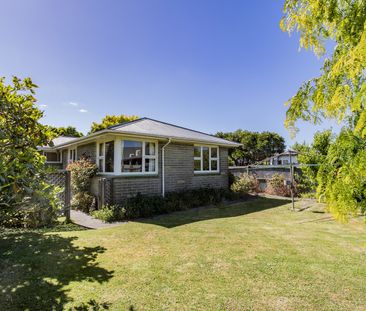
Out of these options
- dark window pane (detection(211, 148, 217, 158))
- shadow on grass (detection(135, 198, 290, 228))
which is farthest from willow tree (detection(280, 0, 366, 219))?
dark window pane (detection(211, 148, 217, 158))

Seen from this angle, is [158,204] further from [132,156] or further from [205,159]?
[205,159]

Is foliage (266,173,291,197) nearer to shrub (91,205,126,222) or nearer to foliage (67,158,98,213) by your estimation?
shrub (91,205,126,222)

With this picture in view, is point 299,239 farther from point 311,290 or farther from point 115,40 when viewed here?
point 115,40

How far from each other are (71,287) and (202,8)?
10.9 metres

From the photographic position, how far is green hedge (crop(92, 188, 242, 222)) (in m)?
8.17

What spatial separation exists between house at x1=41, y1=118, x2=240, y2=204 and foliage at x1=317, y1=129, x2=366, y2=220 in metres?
8.19

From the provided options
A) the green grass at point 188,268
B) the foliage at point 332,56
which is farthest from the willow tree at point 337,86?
the green grass at point 188,268

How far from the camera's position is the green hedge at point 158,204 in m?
8.17

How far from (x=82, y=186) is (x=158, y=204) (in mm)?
3902

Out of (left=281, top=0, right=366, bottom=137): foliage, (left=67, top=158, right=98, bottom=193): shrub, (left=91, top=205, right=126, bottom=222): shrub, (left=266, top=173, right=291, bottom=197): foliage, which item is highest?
(left=281, top=0, right=366, bottom=137): foliage

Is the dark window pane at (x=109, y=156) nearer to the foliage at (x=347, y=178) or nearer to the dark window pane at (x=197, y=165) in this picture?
the dark window pane at (x=197, y=165)

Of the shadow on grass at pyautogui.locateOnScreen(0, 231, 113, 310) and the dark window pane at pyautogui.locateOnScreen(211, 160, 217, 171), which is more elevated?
the dark window pane at pyautogui.locateOnScreen(211, 160, 217, 171)

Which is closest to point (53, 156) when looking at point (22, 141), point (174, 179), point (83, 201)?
point (83, 201)

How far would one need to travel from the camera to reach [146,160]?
10430 millimetres
